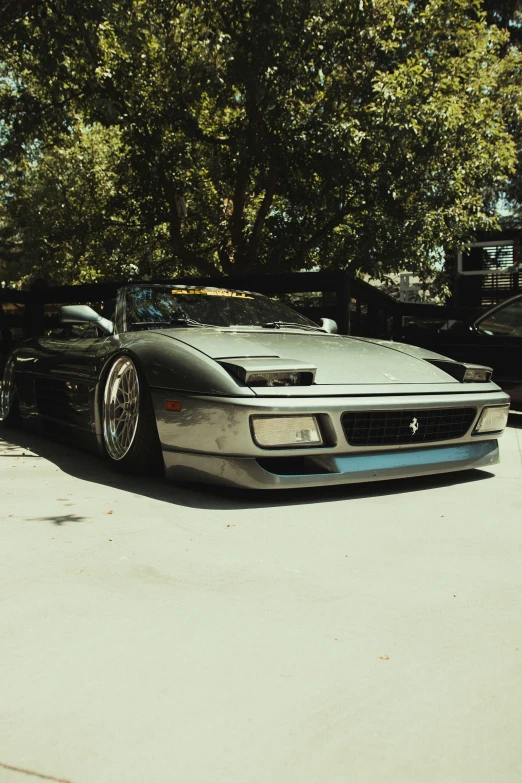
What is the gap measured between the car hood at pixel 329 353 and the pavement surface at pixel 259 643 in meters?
0.72

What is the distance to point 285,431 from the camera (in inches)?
146

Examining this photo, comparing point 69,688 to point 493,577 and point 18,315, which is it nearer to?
point 493,577

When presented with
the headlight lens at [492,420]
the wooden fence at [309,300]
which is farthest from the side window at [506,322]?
the headlight lens at [492,420]

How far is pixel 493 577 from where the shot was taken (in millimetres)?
2740

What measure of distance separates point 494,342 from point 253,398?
14.6 feet

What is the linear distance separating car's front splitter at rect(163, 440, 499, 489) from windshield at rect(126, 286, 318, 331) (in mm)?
1109

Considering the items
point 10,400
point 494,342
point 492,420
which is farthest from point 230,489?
point 494,342

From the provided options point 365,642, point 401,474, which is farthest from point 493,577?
point 401,474

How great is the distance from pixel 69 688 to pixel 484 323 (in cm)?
651

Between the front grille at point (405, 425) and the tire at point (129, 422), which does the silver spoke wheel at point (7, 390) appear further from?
the front grille at point (405, 425)

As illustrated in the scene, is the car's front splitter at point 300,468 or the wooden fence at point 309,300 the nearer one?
the car's front splitter at point 300,468

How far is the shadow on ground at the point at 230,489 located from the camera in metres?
3.82

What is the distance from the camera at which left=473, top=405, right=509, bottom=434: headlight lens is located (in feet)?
14.8

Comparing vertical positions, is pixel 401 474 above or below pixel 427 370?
below
